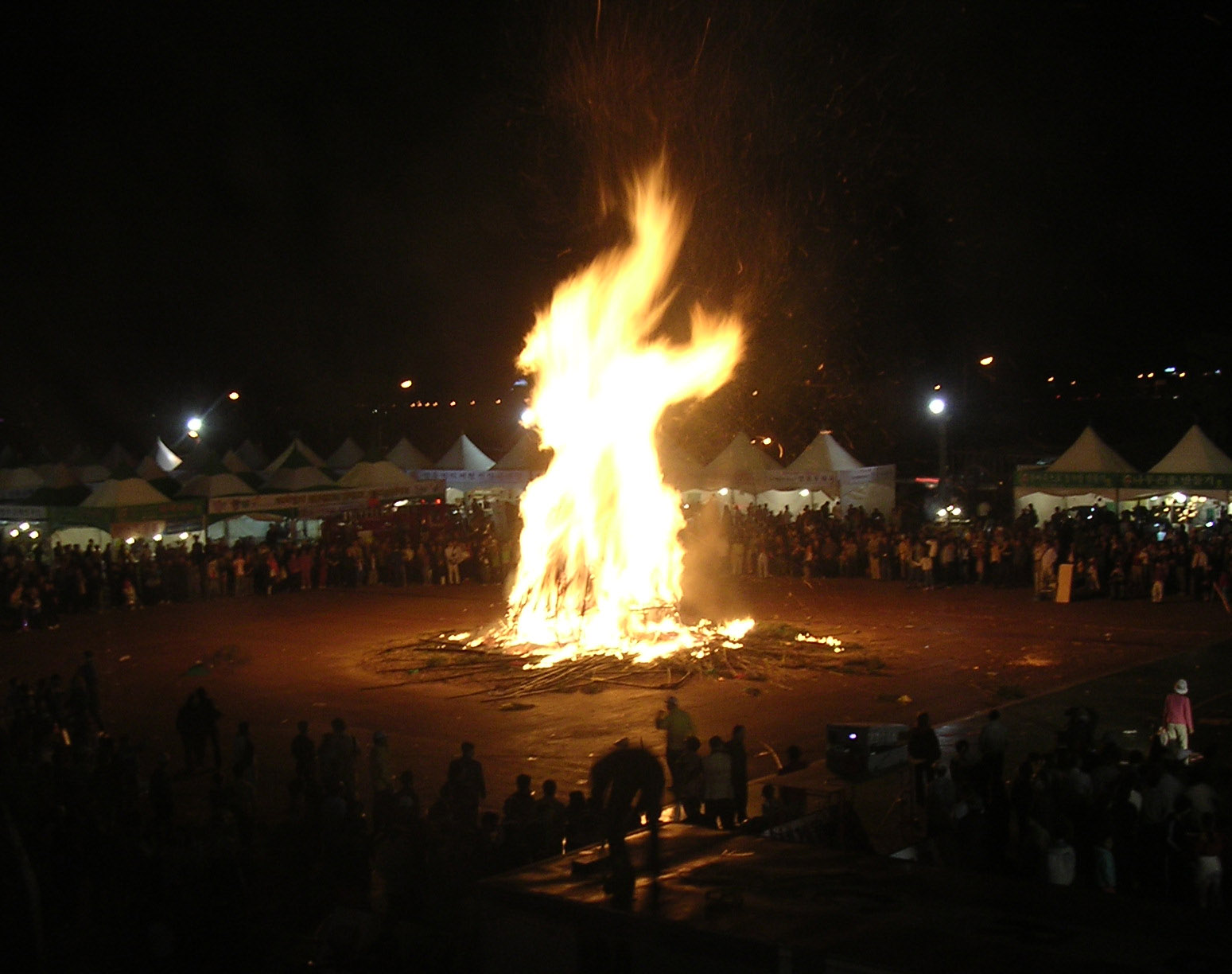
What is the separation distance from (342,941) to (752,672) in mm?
10660

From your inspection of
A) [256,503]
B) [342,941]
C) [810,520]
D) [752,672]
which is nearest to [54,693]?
[342,941]

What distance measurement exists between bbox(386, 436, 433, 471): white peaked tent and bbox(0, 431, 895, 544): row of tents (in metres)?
0.28

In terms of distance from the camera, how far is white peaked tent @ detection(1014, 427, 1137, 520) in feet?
86.4

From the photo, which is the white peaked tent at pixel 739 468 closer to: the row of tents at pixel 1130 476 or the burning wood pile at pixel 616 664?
the row of tents at pixel 1130 476

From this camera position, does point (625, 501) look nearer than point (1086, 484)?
Yes

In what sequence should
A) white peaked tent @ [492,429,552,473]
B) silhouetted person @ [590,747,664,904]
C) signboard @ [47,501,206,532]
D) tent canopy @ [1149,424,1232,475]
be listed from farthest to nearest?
1. white peaked tent @ [492,429,552,473]
2. signboard @ [47,501,206,532]
3. tent canopy @ [1149,424,1232,475]
4. silhouetted person @ [590,747,664,904]

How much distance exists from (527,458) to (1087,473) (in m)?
15.6

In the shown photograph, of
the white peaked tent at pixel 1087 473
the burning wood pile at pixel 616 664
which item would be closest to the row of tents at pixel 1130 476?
the white peaked tent at pixel 1087 473

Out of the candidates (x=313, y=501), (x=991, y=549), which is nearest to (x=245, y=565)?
(x=313, y=501)

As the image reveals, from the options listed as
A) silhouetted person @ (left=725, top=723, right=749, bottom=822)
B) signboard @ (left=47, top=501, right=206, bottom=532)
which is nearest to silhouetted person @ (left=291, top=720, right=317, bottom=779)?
silhouetted person @ (left=725, top=723, right=749, bottom=822)

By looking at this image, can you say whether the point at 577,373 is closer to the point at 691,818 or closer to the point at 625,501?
the point at 625,501

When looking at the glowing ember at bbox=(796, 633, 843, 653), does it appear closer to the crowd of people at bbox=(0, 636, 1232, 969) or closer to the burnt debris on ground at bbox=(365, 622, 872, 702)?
the burnt debris on ground at bbox=(365, 622, 872, 702)

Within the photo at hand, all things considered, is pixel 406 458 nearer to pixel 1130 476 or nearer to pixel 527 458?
pixel 527 458

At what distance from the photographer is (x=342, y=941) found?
20.0 ft
